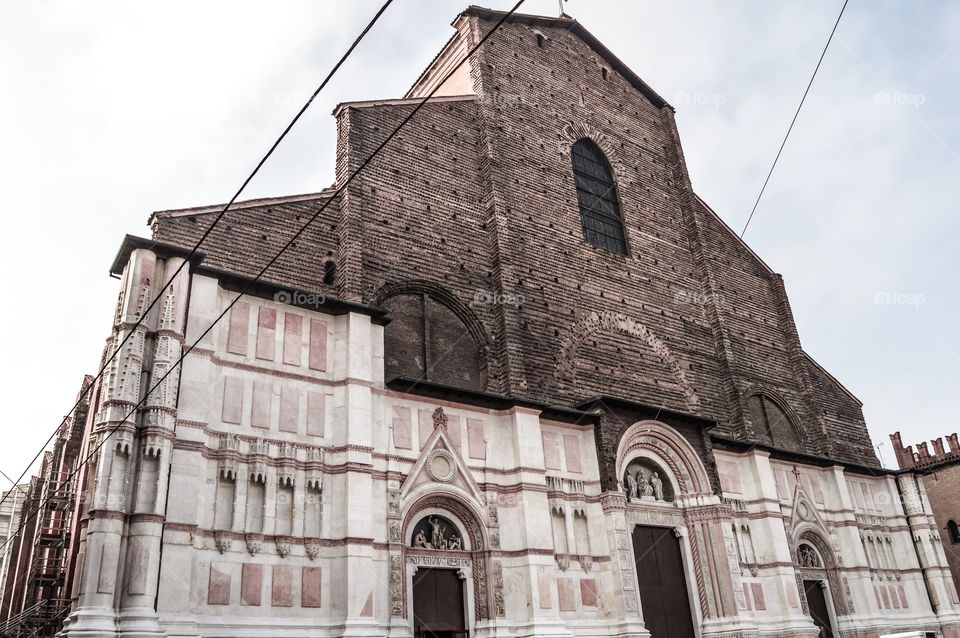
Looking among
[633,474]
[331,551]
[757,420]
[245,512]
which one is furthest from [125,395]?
[757,420]

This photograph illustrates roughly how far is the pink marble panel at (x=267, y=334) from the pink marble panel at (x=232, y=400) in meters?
0.64

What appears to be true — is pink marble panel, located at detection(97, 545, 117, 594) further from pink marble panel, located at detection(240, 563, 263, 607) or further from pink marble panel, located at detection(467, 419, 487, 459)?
pink marble panel, located at detection(467, 419, 487, 459)

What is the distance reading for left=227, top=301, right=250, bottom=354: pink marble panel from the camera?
12805mm

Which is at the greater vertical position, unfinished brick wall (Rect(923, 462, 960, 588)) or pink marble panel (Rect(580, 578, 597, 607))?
unfinished brick wall (Rect(923, 462, 960, 588))

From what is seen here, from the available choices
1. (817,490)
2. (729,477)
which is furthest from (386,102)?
(817,490)

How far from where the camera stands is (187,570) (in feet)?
35.3

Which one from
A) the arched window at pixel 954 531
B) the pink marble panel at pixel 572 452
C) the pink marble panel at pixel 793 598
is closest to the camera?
the pink marble panel at pixel 572 452

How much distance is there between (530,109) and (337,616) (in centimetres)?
1409

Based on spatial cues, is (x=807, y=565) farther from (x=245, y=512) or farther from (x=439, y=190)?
(x=245, y=512)

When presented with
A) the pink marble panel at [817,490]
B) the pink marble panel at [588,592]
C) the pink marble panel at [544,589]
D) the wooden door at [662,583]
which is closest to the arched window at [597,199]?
the wooden door at [662,583]

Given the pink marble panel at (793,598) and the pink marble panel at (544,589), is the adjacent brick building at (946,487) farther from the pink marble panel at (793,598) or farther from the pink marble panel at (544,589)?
the pink marble panel at (544,589)

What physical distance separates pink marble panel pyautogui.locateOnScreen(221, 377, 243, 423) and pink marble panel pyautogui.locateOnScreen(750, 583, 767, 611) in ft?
39.0

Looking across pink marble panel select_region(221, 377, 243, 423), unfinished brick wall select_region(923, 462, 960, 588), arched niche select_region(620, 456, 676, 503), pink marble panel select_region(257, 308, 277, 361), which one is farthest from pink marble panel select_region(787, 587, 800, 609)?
pink marble panel select_region(221, 377, 243, 423)

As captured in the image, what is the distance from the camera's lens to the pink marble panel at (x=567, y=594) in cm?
1434
